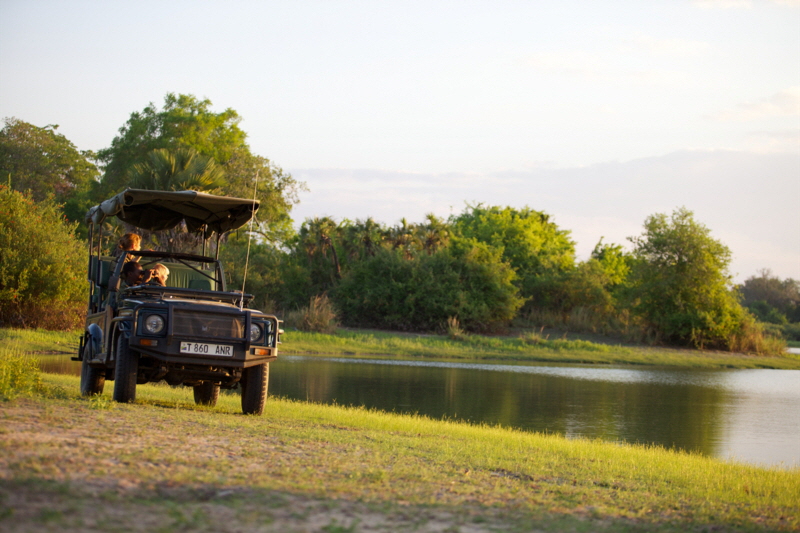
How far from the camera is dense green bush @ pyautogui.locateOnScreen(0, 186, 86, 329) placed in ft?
81.5

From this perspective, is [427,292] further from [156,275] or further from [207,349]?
[207,349]

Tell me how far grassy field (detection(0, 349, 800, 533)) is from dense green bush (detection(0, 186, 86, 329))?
1688 cm

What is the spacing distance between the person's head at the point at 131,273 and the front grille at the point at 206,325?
1.40m

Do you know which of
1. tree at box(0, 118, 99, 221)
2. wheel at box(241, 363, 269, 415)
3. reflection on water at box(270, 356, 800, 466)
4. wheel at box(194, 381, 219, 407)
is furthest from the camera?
tree at box(0, 118, 99, 221)

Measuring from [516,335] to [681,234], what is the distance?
37.1 ft

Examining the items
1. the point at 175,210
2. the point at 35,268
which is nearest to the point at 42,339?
the point at 35,268

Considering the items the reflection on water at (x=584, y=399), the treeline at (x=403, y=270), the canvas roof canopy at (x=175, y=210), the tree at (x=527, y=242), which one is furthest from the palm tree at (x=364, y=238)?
the canvas roof canopy at (x=175, y=210)

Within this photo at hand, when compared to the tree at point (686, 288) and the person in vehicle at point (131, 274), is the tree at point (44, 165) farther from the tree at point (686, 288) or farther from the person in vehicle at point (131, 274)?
the person in vehicle at point (131, 274)

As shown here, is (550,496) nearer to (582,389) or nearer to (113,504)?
(113,504)

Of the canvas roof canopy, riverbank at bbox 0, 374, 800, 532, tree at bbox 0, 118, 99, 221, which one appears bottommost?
riverbank at bbox 0, 374, 800, 532

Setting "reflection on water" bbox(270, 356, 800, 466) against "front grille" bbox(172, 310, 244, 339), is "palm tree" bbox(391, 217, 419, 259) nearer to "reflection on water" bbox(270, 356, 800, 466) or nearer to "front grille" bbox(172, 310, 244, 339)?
"reflection on water" bbox(270, 356, 800, 466)

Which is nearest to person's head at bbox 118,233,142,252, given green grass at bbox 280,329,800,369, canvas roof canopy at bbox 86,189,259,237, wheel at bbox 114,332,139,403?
canvas roof canopy at bbox 86,189,259,237

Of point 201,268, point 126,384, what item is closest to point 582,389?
point 201,268

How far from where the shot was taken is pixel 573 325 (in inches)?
1905
